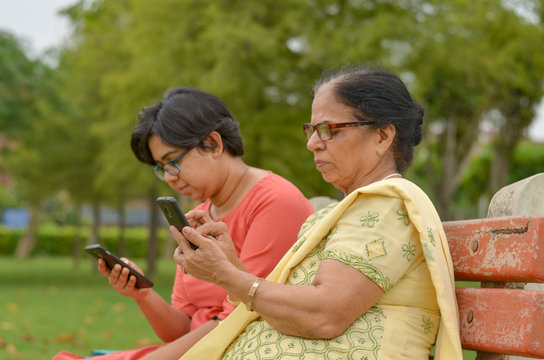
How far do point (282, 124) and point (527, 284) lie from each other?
14.2 m

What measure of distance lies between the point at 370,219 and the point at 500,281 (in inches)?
17.8

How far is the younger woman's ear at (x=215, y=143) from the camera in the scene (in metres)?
3.21

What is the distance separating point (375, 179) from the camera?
238cm

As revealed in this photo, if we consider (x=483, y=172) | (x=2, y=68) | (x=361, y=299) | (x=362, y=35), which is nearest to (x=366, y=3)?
(x=362, y=35)

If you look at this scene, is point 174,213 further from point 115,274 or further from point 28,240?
point 28,240

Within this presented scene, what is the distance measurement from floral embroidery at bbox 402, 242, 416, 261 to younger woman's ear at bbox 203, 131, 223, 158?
132 centimetres

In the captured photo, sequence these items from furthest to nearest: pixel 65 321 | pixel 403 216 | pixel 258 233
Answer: pixel 65 321 → pixel 258 233 → pixel 403 216

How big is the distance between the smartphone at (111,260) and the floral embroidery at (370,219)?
123 centimetres

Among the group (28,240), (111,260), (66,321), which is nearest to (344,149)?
(111,260)

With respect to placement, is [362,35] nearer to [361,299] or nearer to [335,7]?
[335,7]

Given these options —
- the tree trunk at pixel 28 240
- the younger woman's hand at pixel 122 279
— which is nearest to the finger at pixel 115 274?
the younger woman's hand at pixel 122 279

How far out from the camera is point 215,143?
3.22 metres

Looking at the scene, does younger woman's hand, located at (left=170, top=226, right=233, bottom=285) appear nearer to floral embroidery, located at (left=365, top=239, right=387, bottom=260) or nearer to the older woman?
the older woman

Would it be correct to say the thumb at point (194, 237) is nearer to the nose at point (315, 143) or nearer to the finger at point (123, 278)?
the nose at point (315, 143)
